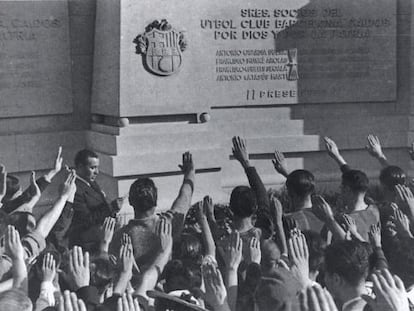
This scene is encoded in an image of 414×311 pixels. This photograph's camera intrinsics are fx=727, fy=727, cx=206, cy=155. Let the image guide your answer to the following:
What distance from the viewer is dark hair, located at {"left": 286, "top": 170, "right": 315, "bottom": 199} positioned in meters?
5.50

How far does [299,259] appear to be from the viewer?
383 cm

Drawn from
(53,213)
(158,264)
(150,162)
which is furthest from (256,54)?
(158,264)

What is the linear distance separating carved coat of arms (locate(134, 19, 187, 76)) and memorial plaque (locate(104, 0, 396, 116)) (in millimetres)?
14

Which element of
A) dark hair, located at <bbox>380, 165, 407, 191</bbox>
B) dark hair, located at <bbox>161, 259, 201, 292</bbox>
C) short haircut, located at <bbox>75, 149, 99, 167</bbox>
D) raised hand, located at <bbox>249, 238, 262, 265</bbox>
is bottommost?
dark hair, located at <bbox>161, 259, 201, 292</bbox>

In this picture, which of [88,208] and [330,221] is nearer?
[330,221]

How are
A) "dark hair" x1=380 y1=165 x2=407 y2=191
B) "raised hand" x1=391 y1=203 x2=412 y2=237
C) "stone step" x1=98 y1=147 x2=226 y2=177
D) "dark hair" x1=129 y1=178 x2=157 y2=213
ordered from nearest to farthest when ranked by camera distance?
"raised hand" x1=391 y1=203 x2=412 y2=237
"dark hair" x1=129 y1=178 x2=157 y2=213
"dark hair" x1=380 y1=165 x2=407 y2=191
"stone step" x1=98 y1=147 x2=226 y2=177

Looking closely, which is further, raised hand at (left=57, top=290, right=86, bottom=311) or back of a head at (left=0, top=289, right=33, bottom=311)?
back of a head at (left=0, top=289, right=33, bottom=311)

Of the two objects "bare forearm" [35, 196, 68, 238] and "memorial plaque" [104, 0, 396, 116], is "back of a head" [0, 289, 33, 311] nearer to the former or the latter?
"bare forearm" [35, 196, 68, 238]

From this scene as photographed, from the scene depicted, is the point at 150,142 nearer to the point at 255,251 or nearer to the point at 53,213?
the point at 53,213

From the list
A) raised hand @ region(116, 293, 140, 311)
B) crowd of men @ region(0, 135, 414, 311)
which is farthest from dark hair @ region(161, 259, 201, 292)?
raised hand @ region(116, 293, 140, 311)

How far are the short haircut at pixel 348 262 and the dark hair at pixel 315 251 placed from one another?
1.21 ft

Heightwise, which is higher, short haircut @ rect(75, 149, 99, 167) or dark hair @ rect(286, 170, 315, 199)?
short haircut @ rect(75, 149, 99, 167)

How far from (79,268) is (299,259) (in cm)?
115

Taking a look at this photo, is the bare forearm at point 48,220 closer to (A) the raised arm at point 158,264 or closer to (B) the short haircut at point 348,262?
(A) the raised arm at point 158,264
